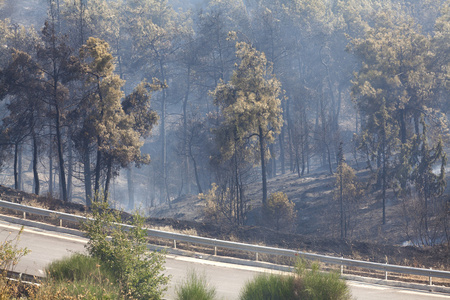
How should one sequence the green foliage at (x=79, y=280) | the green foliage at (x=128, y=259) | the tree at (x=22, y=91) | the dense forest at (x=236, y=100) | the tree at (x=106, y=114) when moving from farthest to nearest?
the dense forest at (x=236, y=100) < the tree at (x=22, y=91) < the tree at (x=106, y=114) < the green foliage at (x=128, y=259) < the green foliage at (x=79, y=280)

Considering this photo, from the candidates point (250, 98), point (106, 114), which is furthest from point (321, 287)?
point (250, 98)

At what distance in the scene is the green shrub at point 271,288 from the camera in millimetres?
8000

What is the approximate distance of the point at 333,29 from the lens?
66875 mm

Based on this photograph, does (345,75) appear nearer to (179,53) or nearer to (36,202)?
(179,53)

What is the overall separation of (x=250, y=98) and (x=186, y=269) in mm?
22137

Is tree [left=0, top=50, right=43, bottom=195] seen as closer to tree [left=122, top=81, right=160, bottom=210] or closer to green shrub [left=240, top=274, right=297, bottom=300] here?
tree [left=122, top=81, right=160, bottom=210]

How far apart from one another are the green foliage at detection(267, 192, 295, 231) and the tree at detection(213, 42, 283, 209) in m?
0.93

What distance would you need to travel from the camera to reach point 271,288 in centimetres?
809

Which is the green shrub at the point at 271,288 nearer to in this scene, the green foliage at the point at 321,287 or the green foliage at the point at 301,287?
the green foliage at the point at 301,287

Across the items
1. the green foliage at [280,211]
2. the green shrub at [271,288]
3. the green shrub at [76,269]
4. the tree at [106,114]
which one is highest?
the tree at [106,114]

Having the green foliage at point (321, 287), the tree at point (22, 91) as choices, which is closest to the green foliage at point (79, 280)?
the green foliage at point (321, 287)

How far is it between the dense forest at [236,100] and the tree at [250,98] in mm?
85

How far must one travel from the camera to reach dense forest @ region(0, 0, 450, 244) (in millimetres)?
26875

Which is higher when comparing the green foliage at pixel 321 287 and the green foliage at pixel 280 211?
the green foliage at pixel 280 211
